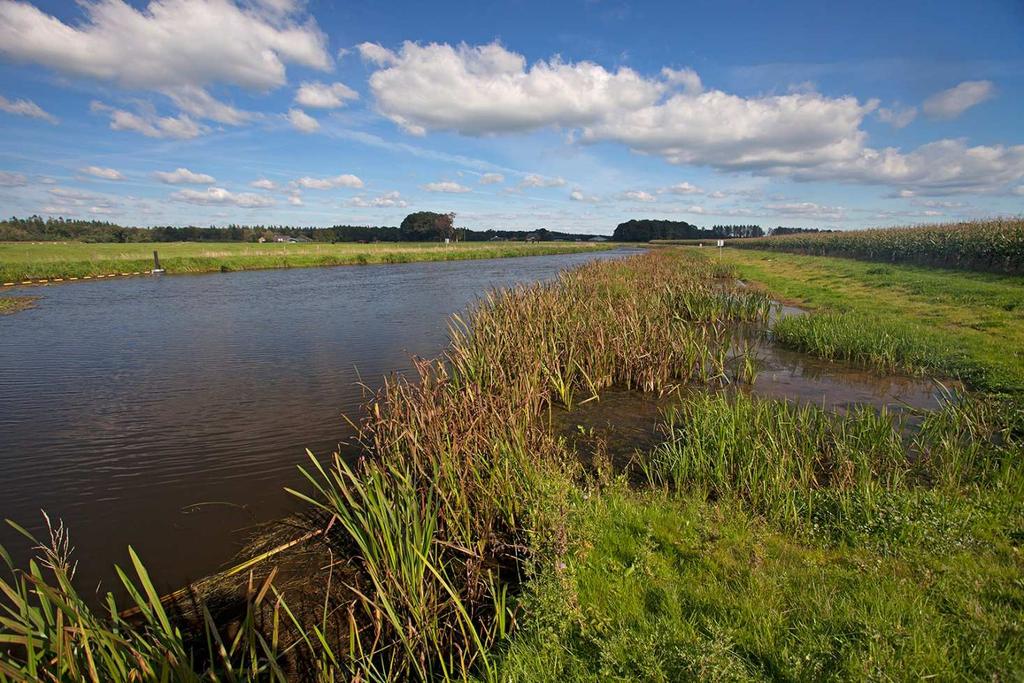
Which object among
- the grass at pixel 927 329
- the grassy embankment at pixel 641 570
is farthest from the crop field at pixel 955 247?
the grassy embankment at pixel 641 570

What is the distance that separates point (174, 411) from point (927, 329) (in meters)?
17.2

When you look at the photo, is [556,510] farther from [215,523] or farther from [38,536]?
[38,536]

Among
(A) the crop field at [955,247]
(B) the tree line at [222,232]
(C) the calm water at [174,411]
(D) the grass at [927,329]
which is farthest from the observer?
(B) the tree line at [222,232]

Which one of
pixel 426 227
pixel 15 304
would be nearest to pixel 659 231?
pixel 426 227

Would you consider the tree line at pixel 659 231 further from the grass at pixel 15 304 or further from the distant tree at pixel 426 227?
the grass at pixel 15 304

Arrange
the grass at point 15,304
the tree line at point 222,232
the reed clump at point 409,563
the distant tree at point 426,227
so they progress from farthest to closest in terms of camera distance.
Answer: the distant tree at point 426,227
the tree line at point 222,232
the grass at point 15,304
the reed clump at point 409,563

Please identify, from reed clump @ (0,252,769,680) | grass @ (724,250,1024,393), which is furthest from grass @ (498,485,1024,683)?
grass @ (724,250,1024,393)

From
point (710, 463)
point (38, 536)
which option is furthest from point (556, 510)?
point (38, 536)

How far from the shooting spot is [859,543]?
13.1ft

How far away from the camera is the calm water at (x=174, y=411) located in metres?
5.64

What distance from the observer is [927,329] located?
11.8 metres

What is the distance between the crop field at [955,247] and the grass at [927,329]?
402 cm

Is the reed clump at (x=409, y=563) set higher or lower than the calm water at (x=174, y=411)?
higher

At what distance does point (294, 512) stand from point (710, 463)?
499 cm
